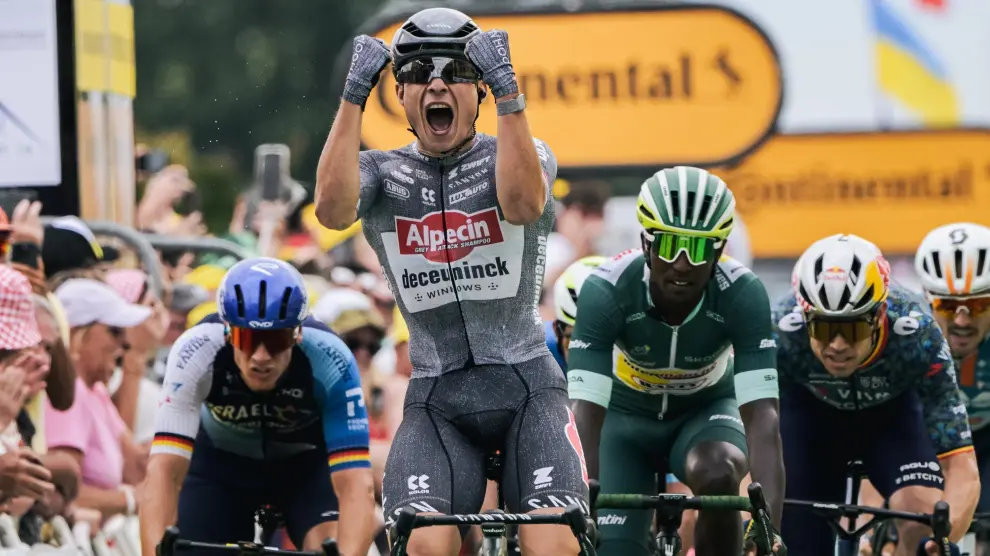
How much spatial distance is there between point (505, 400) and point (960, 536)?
9.36 ft

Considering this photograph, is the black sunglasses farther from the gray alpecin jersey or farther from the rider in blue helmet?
the rider in blue helmet

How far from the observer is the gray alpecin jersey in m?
6.80

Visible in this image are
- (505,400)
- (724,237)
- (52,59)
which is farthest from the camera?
(52,59)

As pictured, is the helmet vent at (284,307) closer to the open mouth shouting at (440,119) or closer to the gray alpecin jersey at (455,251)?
the gray alpecin jersey at (455,251)

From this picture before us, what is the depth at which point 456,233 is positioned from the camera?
680cm

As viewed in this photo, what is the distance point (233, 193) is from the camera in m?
34.8

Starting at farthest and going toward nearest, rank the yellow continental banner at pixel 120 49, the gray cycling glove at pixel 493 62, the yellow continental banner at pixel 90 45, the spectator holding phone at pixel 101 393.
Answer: the yellow continental banner at pixel 120 49, the yellow continental banner at pixel 90 45, the spectator holding phone at pixel 101 393, the gray cycling glove at pixel 493 62

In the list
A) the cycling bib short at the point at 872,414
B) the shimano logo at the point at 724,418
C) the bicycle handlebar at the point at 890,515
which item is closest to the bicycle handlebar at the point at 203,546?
the shimano logo at the point at 724,418

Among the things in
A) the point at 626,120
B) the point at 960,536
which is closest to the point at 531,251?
the point at 960,536

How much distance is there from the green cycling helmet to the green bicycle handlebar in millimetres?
1078

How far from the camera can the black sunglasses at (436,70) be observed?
6.58 metres

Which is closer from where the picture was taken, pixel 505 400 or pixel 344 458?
pixel 505 400

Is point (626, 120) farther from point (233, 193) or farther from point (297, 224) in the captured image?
point (233, 193)

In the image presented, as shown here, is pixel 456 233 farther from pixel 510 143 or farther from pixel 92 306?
pixel 92 306
